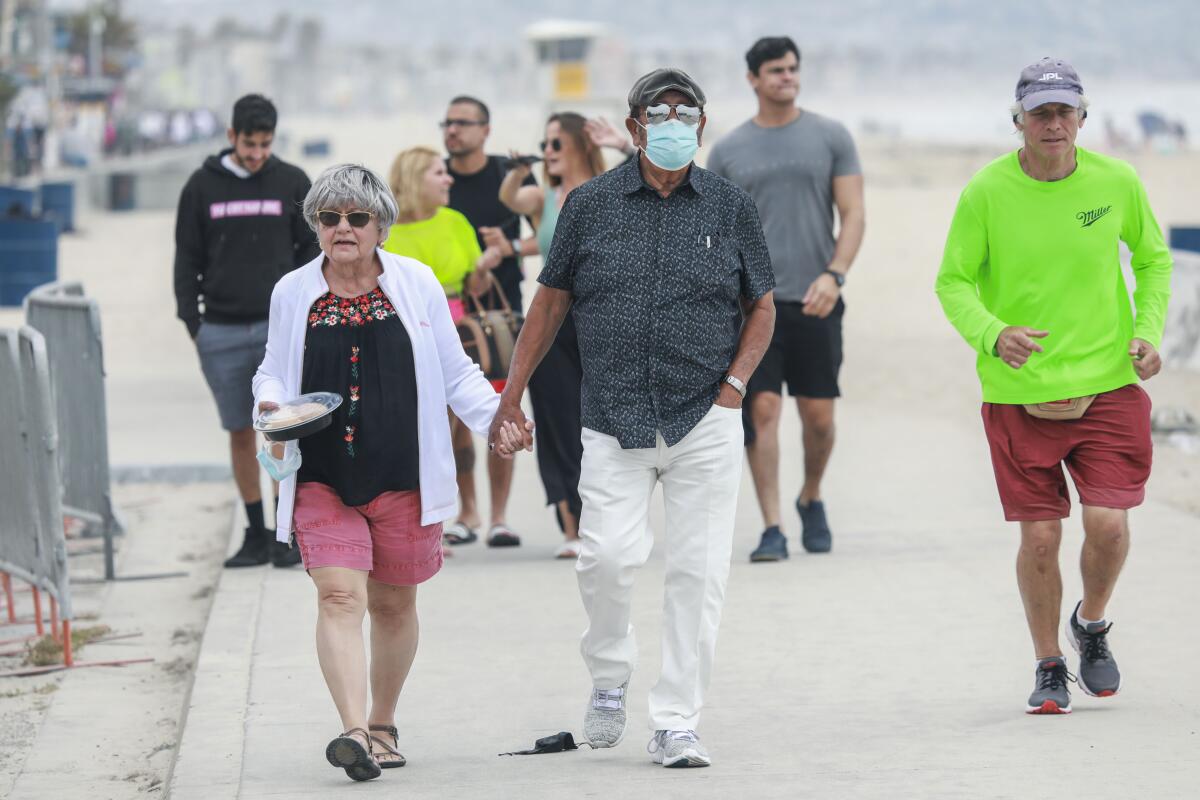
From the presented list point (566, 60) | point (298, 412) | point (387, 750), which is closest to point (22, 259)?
point (387, 750)

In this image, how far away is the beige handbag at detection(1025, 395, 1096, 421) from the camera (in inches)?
207

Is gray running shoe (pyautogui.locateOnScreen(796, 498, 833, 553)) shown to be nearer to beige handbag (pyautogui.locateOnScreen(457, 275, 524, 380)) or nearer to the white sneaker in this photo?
the white sneaker

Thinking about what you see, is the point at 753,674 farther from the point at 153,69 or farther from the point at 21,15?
the point at 153,69

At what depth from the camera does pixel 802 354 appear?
7.93 m

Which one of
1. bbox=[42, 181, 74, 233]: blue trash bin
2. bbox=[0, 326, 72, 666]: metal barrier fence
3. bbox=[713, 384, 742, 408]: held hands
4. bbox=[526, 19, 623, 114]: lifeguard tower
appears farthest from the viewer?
bbox=[526, 19, 623, 114]: lifeguard tower

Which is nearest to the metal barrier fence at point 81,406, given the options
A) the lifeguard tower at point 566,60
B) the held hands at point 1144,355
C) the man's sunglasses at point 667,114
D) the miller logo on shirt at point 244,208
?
the miller logo on shirt at point 244,208

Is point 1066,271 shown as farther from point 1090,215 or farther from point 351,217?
point 351,217

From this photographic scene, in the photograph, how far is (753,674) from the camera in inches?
235

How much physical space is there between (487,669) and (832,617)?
4.45 ft

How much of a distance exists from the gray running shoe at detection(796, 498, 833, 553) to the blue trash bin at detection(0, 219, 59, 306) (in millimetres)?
14719

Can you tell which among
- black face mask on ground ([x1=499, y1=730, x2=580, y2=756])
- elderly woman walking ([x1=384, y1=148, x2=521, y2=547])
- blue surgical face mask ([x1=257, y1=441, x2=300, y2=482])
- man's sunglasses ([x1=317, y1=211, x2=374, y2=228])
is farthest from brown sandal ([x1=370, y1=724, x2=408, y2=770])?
elderly woman walking ([x1=384, y1=148, x2=521, y2=547])

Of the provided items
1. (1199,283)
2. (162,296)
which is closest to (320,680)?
(1199,283)

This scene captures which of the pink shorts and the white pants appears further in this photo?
the white pants

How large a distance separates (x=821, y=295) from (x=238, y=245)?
2370mm
